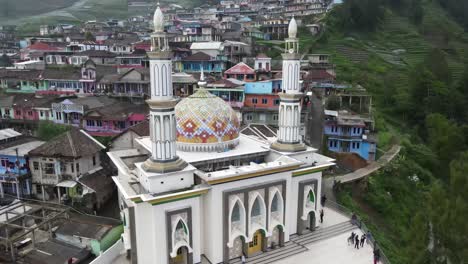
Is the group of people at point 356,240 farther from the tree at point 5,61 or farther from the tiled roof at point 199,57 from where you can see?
the tree at point 5,61

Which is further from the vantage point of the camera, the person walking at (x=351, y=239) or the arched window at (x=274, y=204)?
the person walking at (x=351, y=239)

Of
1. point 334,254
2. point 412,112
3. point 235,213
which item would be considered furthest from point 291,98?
point 412,112

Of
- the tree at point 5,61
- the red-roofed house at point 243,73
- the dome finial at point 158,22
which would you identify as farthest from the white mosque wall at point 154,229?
the tree at point 5,61

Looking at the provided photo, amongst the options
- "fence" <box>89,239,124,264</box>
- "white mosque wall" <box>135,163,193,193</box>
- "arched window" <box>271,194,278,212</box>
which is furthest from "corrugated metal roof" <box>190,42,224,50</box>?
"white mosque wall" <box>135,163,193,193</box>

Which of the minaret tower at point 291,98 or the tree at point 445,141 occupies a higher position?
the minaret tower at point 291,98

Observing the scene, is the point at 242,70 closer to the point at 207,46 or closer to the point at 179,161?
the point at 207,46

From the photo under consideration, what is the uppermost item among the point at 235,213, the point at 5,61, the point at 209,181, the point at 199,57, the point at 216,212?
the point at 199,57
